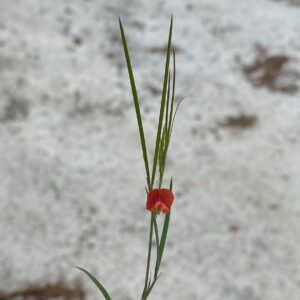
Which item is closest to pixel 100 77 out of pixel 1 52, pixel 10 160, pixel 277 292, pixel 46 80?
pixel 46 80

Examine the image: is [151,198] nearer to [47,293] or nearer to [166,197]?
[166,197]

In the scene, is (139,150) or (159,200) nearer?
(159,200)

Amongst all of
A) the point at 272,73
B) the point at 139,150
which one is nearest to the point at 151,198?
the point at 139,150

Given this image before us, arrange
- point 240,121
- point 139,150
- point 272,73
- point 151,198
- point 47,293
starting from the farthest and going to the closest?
point 272,73, point 240,121, point 139,150, point 47,293, point 151,198

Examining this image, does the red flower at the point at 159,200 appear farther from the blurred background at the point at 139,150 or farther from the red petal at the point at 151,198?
the blurred background at the point at 139,150

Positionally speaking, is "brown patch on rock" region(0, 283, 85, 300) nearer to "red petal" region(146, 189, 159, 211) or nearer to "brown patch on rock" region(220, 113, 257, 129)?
"brown patch on rock" region(220, 113, 257, 129)

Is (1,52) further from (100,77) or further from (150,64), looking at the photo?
(150,64)

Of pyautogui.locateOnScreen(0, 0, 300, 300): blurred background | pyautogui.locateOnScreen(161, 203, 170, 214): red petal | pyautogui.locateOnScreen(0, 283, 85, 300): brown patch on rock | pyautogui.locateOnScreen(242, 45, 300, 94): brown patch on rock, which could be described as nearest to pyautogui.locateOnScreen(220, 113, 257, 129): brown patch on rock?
pyautogui.locateOnScreen(0, 0, 300, 300): blurred background
